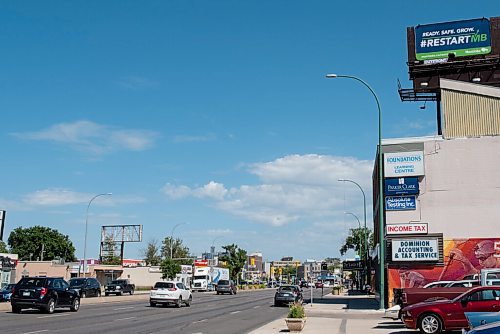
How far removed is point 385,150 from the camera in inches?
1513

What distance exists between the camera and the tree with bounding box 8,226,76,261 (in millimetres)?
123375

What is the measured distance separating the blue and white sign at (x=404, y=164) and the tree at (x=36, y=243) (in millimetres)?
100854

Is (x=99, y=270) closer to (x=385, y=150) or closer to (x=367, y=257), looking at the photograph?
(x=367, y=257)

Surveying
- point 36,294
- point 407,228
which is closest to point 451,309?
point 36,294

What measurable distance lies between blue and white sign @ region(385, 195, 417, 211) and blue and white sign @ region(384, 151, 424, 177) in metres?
1.50

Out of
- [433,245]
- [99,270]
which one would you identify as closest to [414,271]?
[433,245]

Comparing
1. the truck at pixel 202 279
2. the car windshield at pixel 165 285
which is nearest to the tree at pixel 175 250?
the truck at pixel 202 279

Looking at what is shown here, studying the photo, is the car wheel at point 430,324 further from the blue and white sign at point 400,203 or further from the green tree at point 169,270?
the green tree at point 169,270

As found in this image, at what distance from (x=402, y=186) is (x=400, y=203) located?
1.12 m

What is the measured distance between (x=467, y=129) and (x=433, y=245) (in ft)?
27.9

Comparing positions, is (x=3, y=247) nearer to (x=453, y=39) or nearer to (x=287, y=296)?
(x=287, y=296)

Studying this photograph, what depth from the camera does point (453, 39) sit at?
→ 4612 cm

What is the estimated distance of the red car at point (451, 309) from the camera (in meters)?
17.3

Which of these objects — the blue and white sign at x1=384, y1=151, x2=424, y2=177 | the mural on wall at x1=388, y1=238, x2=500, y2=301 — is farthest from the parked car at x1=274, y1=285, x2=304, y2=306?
the blue and white sign at x1=384, y1=151, x2=424, y2=177
